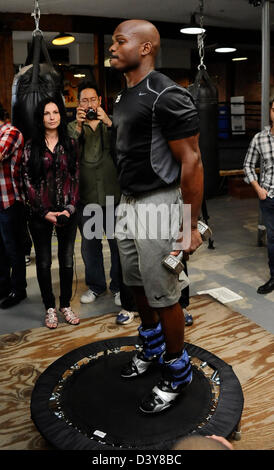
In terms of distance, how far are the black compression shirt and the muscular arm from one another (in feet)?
0.10

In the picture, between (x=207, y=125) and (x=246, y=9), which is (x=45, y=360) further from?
(x=246, y=9)

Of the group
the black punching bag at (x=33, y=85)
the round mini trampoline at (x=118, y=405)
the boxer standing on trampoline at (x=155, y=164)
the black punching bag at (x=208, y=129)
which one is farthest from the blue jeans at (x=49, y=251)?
the black punching bag at (x=208, y=129)

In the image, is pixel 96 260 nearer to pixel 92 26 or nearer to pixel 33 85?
pixel 33 85

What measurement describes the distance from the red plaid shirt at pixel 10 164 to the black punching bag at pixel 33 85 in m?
0.22

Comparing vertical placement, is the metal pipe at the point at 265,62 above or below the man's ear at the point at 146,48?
above

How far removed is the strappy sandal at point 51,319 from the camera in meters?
2.90

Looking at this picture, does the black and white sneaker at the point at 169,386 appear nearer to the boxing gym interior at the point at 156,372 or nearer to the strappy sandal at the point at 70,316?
the boxing gym interior at the point at 156,372

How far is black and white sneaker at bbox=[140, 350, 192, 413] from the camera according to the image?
6.12 ft

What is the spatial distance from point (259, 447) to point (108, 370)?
776 mm

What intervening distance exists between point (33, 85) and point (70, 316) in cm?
148

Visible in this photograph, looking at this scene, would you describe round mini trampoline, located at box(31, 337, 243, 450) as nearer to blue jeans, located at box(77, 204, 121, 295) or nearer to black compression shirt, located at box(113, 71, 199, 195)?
black compression shirt, located at box(113, 71, 199, 195)

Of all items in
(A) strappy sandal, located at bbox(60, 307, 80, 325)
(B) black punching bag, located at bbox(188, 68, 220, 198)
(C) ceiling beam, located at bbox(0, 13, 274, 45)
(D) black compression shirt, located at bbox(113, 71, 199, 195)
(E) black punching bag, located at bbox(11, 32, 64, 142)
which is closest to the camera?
(D) black compression shirt, located at bbox(113, 71, 199, 195)

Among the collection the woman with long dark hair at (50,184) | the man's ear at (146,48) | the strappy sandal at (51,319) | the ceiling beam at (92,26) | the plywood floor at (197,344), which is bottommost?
the plywood floor at (197,344)

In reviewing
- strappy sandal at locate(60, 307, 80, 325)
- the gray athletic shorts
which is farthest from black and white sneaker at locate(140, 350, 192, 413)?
strappy sandal at locate(60, 307, 80, 325)
